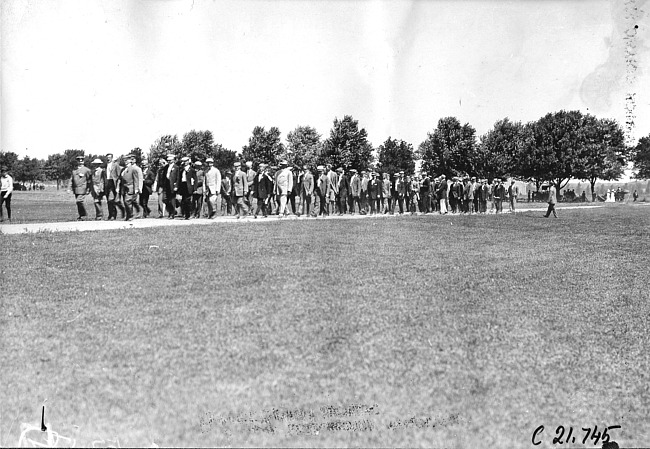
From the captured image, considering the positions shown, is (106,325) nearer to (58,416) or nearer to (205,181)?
(58,416)

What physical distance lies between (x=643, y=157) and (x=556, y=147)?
960 inches

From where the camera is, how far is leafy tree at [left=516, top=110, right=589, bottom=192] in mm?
62500

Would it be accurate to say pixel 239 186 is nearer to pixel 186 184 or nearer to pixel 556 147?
pixel 186 184

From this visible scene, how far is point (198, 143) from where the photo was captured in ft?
222

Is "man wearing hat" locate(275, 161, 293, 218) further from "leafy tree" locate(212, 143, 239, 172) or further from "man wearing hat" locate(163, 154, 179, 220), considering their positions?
"leafy tree" locate(212, 143, 239, 172)

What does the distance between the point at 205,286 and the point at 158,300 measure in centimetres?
87

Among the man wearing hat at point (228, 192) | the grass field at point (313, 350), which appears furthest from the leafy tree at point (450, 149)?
the grass field at point (313, 350)

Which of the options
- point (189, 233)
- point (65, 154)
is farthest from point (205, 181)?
point (65, 154)

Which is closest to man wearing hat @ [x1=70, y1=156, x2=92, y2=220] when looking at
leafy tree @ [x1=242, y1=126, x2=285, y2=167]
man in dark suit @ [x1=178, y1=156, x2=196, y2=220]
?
man in dark suit @ [x1=178, y1=156, x2=196, y2=220]

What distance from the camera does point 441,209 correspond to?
29344 mm

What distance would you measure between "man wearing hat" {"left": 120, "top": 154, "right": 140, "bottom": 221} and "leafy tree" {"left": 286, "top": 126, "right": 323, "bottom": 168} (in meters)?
50.4

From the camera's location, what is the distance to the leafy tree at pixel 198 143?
6600 centimetres

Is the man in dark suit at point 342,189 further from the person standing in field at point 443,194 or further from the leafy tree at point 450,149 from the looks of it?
the leafy tree at point 450,149

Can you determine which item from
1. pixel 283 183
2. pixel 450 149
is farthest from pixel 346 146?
pixel 283 183
